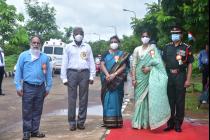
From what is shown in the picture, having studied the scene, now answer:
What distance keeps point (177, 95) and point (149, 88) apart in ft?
1.66

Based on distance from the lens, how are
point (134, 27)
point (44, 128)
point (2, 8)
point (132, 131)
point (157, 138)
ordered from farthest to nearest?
point (134, 27)
point (2, 8)
point (44, 128)
point (132, 131)
point (157, 138)

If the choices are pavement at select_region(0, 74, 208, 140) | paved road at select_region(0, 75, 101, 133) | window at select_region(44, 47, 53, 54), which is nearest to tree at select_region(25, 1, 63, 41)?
window at select_region(44, 47, 53, 54)

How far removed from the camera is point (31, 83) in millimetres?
8555

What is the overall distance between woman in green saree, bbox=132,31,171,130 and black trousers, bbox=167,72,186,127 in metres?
0.12

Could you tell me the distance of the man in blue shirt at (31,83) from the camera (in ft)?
28.0

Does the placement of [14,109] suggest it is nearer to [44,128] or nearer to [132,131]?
[44,128]

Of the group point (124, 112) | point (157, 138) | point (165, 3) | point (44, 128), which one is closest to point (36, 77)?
point (44, 128)

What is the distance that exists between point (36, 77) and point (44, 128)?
152cm

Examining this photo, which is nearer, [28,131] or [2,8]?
[28,131]

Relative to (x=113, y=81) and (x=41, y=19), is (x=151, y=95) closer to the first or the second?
(x=113, y=81)

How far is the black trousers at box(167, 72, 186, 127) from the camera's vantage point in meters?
8.98

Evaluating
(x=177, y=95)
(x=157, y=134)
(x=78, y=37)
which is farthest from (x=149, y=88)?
(x=78, y=37)

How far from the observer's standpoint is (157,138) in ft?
28.0

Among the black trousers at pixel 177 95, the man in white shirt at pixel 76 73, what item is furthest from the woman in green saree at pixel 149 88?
the man in white shirt at pixel 76 73
